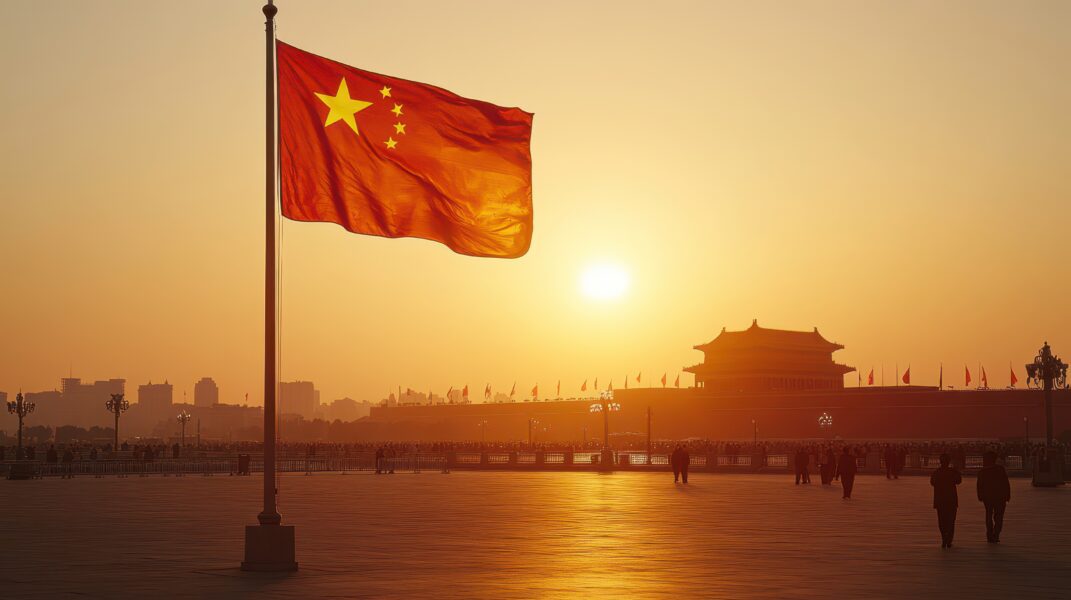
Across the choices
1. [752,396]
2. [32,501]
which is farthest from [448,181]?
[752,396]

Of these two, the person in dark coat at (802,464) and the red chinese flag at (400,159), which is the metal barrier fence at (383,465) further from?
the red chinese flag at (400,159)

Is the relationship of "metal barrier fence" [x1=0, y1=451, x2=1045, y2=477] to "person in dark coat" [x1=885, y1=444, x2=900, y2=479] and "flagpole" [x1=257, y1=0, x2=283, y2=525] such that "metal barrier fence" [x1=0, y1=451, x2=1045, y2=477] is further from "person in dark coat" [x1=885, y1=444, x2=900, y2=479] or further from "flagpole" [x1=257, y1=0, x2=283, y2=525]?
"flagpole" [x1=257, y1=0, x2=283, y2=525]

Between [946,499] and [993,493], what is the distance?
1.20m

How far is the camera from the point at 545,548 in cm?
1895

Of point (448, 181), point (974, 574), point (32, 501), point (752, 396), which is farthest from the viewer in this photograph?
point (752, 396)

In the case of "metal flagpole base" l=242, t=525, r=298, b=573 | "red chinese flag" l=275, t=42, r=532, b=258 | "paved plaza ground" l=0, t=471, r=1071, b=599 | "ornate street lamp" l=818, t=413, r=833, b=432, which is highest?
"red chinese flag" l=275, t=42, r=532, b=258

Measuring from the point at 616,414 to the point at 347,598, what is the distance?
5045 inches

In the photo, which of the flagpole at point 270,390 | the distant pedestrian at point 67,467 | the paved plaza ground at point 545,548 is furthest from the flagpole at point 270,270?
the distant pedestrian at point 67,467

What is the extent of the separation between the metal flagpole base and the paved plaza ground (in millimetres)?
313

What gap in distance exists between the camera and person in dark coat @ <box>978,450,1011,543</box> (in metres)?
20.0

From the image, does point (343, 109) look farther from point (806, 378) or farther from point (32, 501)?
point (806, 378)

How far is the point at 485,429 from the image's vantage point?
6142 inches

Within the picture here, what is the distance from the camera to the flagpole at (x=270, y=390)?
15711 millimetres

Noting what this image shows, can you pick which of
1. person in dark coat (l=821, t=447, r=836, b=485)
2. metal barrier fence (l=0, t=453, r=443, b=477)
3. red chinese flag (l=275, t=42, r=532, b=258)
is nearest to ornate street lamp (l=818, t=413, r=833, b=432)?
metal barrier fence (l=0, t=453, r=443, b=477)
